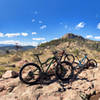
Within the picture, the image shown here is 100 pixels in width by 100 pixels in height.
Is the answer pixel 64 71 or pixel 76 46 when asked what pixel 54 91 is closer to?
pixel 64 71

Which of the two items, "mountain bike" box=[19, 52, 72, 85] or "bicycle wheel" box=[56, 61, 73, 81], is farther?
"bicycle wheel" box=[56, 61, 73, 81]

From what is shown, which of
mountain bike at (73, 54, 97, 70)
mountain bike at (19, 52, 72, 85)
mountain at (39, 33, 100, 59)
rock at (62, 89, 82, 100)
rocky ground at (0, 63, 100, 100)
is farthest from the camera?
mountain at (39, 33, 100, 59)

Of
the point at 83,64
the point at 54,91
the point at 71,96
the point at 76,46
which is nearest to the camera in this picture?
the point at 71,96

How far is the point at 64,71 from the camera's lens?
243 inches

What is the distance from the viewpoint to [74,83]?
545cm

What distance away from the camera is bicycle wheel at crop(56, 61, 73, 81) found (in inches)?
233

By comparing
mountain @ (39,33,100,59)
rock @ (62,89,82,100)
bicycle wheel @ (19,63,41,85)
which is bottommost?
rock @ (62,89,82,100)

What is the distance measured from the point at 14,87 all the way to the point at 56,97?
7.84 ft

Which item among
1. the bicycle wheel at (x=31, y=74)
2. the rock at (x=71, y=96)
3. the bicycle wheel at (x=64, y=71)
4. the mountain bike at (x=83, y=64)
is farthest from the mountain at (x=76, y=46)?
the rock at (x=71, y=96)

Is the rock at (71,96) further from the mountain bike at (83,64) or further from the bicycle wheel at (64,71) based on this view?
the mountain bike at (83,64)

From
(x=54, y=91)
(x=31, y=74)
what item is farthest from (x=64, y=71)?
(x=31, y=74)

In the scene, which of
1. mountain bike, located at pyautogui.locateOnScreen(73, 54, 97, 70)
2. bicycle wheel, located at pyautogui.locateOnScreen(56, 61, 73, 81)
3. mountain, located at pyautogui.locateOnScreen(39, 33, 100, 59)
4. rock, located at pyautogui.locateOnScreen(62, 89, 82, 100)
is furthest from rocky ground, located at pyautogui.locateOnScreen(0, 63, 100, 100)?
mountain, located at pyautogui.locateOnScreen(39, 33, 100, 59)

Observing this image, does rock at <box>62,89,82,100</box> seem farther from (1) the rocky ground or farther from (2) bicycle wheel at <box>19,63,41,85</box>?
(2) bicycle wheel at <box>19,63,41,85</box>

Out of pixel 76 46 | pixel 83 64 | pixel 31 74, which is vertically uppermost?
pixel 76 46
